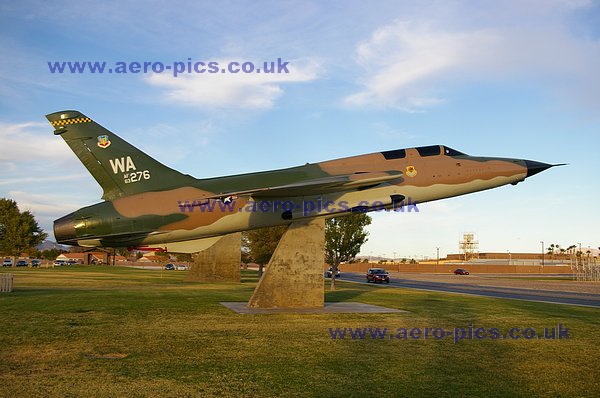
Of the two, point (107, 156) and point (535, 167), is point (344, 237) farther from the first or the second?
point (107, 156)

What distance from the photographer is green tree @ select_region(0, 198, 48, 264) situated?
7131cm

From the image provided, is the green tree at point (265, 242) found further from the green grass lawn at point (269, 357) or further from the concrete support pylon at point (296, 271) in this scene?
the green grass lawn at point (269, 357)

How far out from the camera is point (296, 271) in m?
19.7

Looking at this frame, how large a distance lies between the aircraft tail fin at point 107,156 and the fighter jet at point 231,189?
0.03 m

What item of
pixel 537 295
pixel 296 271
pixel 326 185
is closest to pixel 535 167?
pixel 326 185

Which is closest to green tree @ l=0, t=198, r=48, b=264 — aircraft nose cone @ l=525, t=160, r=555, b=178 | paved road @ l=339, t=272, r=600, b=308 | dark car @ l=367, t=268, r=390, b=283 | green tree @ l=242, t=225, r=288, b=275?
green tree @ l=242, t=225, r=288, b=275

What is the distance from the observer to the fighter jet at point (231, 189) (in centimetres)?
1633

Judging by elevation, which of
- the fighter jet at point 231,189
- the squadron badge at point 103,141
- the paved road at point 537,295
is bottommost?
the paved road at point 537,295

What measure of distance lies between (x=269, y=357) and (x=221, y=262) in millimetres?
32404

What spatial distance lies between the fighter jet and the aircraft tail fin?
0.10ft

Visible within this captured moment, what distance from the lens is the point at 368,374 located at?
9695 millimetres

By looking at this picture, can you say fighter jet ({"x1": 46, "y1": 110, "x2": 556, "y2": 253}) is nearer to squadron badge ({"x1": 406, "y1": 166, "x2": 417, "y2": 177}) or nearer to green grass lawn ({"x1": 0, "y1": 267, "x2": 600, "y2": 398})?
squadron badge ({"x1": 406, "y1": 166, "x2": 417, "y2": 177})

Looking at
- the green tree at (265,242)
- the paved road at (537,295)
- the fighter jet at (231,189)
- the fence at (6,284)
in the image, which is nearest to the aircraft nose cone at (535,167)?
the fighter jet at (231,189)

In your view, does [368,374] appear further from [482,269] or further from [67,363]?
[482,269]
